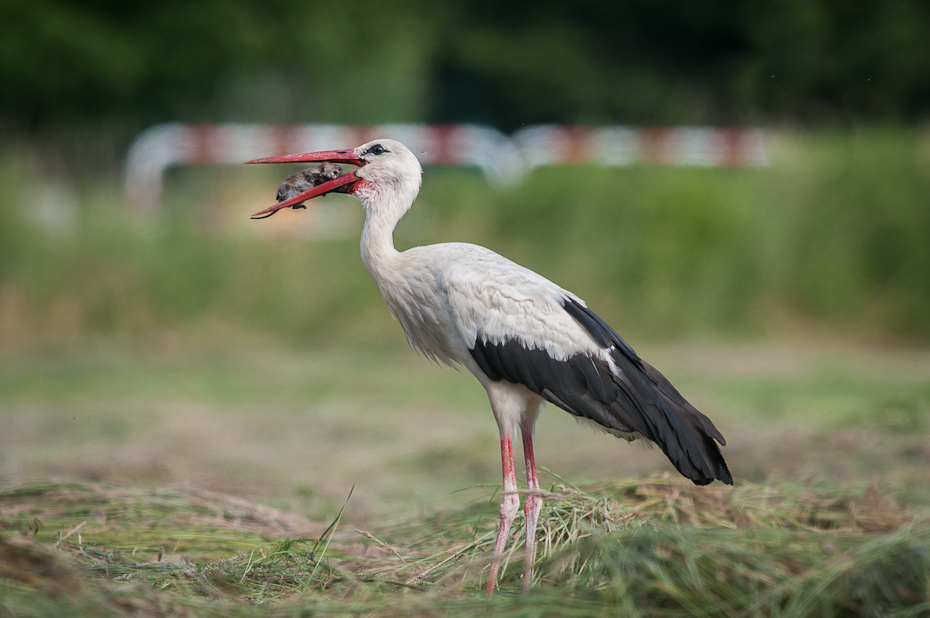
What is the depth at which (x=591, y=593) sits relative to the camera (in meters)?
2.38

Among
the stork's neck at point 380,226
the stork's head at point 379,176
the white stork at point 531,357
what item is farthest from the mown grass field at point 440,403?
the stork's head at point 379,176

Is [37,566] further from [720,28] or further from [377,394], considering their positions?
[720,28]

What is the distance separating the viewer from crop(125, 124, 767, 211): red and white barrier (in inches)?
435

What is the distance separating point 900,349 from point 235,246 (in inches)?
229

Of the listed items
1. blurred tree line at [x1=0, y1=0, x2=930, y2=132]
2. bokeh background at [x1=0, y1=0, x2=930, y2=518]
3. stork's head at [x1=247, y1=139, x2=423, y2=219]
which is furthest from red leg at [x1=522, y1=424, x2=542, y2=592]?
blurred tree line at [x1=0, y1=0, x2=930, y2=132]

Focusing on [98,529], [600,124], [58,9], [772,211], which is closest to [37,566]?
[98,529]

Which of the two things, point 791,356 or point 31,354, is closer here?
point 31,354

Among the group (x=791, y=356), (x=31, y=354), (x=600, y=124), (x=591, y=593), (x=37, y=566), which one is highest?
(x=600, y=124)

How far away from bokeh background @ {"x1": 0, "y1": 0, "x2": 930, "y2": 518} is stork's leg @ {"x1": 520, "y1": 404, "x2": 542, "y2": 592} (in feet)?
4.02

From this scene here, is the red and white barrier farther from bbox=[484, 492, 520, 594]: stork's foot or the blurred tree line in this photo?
bbox=[484, 492, 520, 594]: stork's foot

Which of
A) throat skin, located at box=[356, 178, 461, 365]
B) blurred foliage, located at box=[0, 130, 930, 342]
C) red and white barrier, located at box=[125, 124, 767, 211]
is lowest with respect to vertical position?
throat skin, located at box=[356, 178, 461, 365]

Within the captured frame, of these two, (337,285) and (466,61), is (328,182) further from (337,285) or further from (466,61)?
(466,61)

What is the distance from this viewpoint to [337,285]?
29.8 ft

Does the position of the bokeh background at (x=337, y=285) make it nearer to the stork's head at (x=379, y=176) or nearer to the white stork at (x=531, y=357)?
the white stork at (x=531, y=357)
